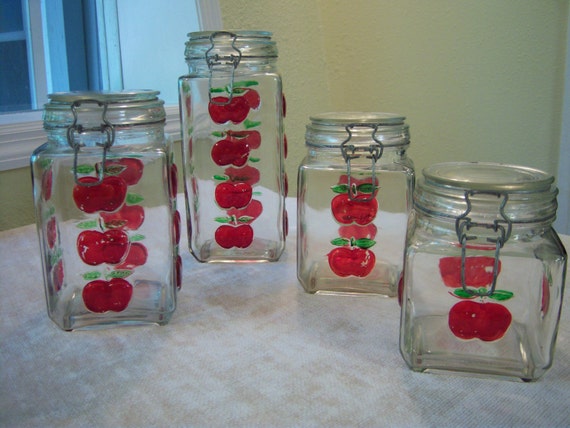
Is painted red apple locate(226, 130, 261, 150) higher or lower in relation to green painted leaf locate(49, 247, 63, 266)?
higher

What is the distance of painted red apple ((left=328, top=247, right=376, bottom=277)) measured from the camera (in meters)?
0.59

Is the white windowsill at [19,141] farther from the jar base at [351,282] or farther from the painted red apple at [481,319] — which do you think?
the painted red apple at [481,319]

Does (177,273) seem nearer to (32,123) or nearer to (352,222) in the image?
(352,222)

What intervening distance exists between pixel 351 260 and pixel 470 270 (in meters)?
0.17

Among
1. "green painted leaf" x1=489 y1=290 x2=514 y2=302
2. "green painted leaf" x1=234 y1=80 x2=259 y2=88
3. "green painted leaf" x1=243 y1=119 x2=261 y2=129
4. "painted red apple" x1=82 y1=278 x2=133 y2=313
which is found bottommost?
"painted red apple" x1=82 y1=278 x2=133 y2=313

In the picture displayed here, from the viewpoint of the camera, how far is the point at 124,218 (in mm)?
534

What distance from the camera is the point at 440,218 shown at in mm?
436

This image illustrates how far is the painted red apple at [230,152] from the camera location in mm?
657

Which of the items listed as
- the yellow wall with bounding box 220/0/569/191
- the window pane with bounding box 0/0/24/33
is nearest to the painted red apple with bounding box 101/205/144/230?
the window pane with bounding box 0/0/24/33

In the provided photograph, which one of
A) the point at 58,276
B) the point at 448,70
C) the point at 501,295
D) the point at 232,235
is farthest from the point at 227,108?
the point at 448,70

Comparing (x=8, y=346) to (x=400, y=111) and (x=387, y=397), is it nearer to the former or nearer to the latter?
(x=387, y=397)

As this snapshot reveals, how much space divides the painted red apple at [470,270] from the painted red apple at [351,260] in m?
0.15

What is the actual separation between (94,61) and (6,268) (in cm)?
72

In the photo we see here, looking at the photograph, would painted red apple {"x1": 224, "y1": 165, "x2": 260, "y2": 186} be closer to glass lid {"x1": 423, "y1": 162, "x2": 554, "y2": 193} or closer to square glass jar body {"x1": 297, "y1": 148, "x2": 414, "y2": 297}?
square glass jar body {"x1": 297, "y1": 148, "x2": 414, "y2": 297}
